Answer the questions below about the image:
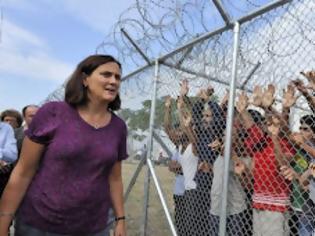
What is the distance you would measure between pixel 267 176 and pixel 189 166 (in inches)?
47.1

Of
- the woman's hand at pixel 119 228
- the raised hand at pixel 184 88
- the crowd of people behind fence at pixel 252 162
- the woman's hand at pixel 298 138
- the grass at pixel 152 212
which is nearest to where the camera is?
the woman's hand at pixel 119 228

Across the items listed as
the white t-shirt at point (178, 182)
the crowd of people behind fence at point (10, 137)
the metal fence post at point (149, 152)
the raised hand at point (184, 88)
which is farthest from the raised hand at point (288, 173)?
the crowd of people behind fence at point (10, 137)

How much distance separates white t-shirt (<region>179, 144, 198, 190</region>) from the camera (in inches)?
178

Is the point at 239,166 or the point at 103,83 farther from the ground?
the point at 103,83

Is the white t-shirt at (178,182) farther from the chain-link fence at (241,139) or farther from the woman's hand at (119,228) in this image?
the woman's hand at (119,228)

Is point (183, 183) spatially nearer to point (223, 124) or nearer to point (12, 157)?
point (223, 124)

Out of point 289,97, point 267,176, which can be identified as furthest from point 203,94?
point 289,97

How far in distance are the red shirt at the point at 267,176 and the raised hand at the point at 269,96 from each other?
10.5 inches

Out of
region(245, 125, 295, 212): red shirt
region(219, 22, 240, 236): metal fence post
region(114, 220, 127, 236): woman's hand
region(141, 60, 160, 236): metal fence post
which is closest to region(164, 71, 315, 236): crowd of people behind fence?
region(245, 125, 295, 212): red shirt

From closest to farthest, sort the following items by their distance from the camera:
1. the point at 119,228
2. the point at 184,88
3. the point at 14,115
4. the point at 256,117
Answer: the point at 119,228 < the point at 256,117 < the point at 184,88 < the point at 14,115

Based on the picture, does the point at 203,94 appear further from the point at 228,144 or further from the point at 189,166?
the point at 228,144

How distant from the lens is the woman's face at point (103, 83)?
2.73 meters

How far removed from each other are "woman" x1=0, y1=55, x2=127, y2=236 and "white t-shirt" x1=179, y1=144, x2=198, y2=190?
186 cm

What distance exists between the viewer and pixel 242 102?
353cm
